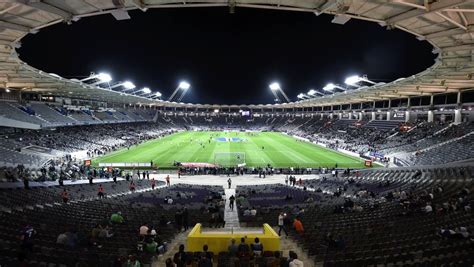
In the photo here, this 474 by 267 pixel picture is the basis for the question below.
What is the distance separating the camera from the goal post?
47.3m

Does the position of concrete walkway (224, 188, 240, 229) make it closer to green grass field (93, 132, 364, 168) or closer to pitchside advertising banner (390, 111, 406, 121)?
green grass field (93, 132, 364, 168)

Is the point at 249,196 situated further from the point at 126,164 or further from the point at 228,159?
the point at 228,159

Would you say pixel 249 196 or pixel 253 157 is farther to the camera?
pixel 253 157

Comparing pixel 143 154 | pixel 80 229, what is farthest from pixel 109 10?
pixel 143 154

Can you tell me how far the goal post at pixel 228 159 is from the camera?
47.3 meters

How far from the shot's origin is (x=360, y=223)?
1385 centimetres

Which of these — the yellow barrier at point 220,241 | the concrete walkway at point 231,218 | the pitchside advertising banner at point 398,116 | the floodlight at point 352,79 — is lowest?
the concrete walkway at point 231,218

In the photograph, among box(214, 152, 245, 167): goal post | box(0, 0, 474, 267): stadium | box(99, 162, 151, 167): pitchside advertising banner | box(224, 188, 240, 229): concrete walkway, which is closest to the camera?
box(0, 0, 474, 267): stadium

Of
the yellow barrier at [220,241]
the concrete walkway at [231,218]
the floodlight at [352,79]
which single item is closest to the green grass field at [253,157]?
the floodlight at [352,79]

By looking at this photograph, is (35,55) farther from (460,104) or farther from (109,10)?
(460,104)

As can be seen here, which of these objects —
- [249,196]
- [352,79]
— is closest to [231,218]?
[249,196]

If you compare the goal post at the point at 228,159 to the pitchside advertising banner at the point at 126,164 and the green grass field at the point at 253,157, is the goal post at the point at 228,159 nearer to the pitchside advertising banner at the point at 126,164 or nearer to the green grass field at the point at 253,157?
the green grass field at the point at 253,157

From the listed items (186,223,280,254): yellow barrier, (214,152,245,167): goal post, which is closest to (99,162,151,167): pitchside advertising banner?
(214,152,245,167): goal post

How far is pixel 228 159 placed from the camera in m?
51.3
